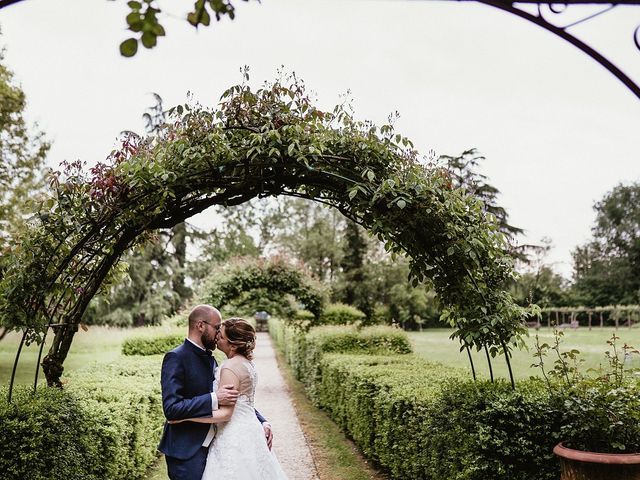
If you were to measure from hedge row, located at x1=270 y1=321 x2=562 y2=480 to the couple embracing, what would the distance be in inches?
67.0

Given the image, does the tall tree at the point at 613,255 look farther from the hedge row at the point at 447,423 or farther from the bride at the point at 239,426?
the bride at the point at 239,426

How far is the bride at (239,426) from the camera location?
3.75 metres

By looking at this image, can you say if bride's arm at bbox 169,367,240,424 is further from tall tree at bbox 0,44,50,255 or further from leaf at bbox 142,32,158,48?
tall tree at bbox 0,44,50,255

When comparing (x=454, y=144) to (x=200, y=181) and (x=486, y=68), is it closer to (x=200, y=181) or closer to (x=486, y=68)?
(x=486, y=68)

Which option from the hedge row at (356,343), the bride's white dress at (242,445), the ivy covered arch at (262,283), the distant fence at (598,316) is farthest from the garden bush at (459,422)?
the distant fence at (598,316)

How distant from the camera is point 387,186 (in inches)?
195

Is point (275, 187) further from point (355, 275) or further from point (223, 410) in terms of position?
point (355, 275)

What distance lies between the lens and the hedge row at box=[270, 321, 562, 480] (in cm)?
457

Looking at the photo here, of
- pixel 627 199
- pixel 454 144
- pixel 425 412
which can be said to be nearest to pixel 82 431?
pixel 425 412

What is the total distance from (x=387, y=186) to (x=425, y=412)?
7.34ft

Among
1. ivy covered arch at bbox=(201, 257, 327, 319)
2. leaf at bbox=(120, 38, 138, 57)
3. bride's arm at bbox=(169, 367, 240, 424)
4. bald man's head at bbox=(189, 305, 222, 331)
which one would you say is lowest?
bride's arm at bbox=(169, 367, 240, 424)

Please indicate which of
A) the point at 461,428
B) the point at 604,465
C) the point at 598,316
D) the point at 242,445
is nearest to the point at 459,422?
the point at 461,428

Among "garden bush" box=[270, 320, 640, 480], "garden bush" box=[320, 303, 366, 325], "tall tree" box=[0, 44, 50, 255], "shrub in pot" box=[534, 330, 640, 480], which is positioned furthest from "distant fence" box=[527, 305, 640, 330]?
"shrub in pot" box=[534, 330, 640, 480]

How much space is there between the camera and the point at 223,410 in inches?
149
